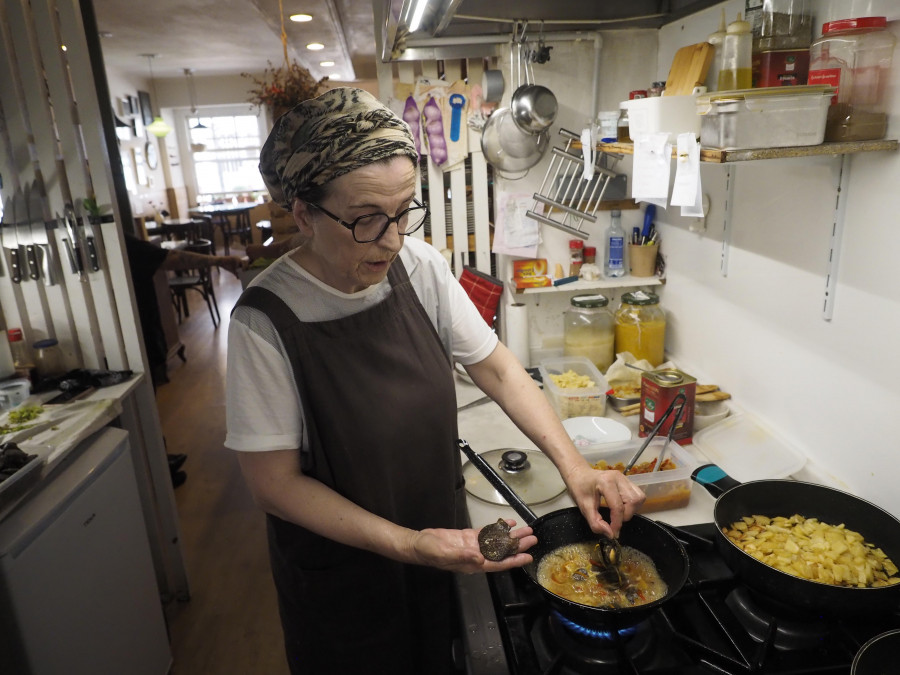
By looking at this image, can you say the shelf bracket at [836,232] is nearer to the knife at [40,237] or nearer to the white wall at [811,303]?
the white wall at [811,303]

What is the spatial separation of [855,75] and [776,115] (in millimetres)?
202

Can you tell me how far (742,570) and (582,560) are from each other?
11.3 inches

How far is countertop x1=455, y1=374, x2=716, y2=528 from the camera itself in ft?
4.74

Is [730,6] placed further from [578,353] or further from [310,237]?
[310,237]

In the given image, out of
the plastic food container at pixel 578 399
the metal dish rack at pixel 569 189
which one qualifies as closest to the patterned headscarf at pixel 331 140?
the plastic food container at pixel 578 399

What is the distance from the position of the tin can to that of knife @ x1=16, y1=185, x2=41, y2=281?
201 centimetres

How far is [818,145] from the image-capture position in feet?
3.82

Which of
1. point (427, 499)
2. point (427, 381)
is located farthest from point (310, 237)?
point (427, 499)

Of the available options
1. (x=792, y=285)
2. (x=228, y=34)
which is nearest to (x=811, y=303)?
(x=792, y=285)

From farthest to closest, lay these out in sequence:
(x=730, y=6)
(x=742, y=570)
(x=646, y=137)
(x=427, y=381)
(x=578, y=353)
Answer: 1. (x=578, y=353)
2. (x=730, y=6)
3. (x=646, y=137)
4. (x=427, y=381)
5. (x=742, y=570)

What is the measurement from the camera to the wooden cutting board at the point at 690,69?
153cm

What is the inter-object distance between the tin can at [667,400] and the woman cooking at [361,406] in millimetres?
537

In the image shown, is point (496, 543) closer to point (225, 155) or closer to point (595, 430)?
point (595, 430)

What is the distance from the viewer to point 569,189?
231cm
